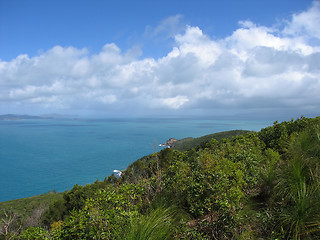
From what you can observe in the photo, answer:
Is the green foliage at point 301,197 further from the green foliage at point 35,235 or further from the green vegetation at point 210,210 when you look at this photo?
the green foliage at point 35,235

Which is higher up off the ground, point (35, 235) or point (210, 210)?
point (210, 210)

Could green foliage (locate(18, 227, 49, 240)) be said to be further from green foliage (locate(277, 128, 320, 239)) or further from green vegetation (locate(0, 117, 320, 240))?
green foliage (locate(277, 128, 320, 239))

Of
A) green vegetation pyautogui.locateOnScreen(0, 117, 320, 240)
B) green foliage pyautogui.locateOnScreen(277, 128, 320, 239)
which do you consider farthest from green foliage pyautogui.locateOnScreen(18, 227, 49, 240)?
green foliage pyautogui.locateOnScreen(277, 128, 320, 239)

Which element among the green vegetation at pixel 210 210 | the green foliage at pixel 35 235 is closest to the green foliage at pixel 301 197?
the green vegetation at pixel 210 210

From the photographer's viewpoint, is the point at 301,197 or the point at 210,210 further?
the point at 210,210

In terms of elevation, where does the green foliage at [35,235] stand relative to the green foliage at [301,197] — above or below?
below

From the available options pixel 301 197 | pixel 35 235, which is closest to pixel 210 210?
pixel 301 197

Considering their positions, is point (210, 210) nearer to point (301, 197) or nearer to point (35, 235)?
point (301, 197)

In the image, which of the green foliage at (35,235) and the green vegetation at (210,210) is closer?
the green vegetation at (210,210)

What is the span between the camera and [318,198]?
265 centimetres

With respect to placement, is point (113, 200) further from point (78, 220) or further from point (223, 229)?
point (223, 229)

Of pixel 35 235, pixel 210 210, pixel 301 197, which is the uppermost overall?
pixel 301 197

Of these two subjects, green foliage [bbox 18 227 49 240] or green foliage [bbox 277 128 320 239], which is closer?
green foliage [bbox 277 128 320 239]

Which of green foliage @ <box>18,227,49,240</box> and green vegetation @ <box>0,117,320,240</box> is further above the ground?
green vegetation @ <box>0,117,320,240</box>
